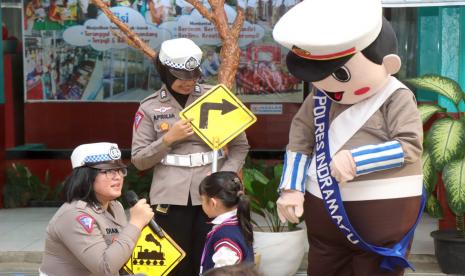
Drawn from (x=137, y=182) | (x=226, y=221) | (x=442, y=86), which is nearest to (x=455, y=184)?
(x=442, y=86)

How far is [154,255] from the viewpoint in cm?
432

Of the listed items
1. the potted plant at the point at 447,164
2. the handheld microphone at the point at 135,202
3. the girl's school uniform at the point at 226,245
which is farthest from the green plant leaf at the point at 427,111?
the handheld microphone at the point at 135,202

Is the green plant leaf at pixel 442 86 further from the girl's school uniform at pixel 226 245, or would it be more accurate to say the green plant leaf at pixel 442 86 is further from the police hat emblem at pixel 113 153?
the police hat emblem at pixel 113 153

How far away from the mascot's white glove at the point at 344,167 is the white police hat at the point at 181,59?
138 centimetres

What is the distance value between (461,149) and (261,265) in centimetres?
162

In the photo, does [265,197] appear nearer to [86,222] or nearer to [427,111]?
[427,111]

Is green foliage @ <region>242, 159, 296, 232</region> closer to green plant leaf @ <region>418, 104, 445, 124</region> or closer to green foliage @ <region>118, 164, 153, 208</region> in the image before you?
green plant leaf @ <region>418, 104, 445, 124</region>

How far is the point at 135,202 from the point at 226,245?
1.54 feet

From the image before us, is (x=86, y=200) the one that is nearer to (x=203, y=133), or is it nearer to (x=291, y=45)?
(x=203, y=133)

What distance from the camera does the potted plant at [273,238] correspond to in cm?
612

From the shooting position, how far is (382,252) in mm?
3404

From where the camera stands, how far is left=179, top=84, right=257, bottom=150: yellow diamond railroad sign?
4.46 meters

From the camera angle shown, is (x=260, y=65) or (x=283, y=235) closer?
(x=283, y=235)

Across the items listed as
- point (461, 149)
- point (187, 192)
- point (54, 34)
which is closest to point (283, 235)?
point (461, 149)
